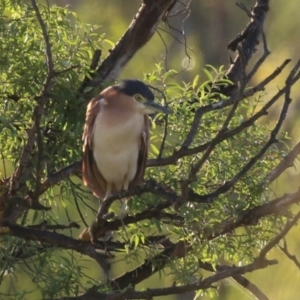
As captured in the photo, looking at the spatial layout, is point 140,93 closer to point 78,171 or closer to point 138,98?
point 138,98

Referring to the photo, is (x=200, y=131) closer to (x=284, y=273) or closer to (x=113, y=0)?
(x=284, y=273)

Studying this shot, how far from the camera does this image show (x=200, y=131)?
2.04 metres

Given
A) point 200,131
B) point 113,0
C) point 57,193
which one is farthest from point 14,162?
point 113,0

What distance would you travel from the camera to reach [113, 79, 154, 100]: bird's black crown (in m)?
1.95

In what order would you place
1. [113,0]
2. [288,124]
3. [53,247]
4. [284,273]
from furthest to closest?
[113,0] → [288,124] → [284,273] → [53,247]

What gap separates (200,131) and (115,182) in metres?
0.29

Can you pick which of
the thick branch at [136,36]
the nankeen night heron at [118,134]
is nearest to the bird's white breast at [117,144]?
the nankeen night heron at [118,134]

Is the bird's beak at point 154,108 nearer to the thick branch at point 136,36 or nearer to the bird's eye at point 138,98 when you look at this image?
the bird's eye at point 138,98

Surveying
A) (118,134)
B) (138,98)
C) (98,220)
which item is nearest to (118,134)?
(118,134)

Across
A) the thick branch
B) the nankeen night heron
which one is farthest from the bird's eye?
the thick branch

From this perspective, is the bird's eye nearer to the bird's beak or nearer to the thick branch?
the bird's beak

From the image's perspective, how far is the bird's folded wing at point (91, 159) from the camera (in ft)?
6.36

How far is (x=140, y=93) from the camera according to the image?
1.96 meters

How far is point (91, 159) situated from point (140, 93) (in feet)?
0.76
